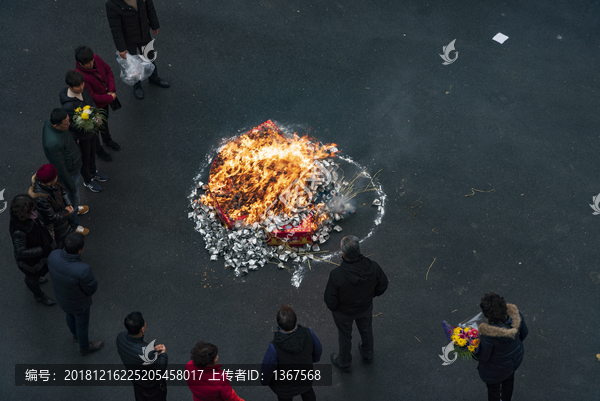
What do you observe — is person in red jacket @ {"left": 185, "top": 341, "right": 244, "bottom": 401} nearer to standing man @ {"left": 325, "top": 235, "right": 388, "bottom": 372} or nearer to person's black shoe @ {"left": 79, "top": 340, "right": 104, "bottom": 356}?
standing man @ {"left": 325, "top": 235, "right": 388, "bottom": 372}

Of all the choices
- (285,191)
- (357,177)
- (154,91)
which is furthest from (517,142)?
(154,91)

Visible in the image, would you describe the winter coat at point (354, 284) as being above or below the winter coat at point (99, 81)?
below

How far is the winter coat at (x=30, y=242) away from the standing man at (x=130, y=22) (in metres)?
3.53

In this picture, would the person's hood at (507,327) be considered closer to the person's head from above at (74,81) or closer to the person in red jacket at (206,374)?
the person in red jacket at (206,374)

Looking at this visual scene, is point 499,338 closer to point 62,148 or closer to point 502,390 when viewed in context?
point 502,390

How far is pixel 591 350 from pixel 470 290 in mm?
1677

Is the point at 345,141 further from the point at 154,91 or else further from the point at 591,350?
the point at 591,350

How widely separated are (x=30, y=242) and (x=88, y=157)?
2.01 m

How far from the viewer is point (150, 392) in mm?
5699

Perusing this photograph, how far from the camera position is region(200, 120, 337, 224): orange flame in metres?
7.80

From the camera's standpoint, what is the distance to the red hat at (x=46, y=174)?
6.45 meters

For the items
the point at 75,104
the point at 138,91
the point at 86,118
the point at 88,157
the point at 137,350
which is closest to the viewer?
the point at 137,350

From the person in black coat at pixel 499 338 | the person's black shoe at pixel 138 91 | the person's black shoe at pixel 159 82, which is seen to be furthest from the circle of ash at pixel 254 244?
the person in black coat at pixel 499 338

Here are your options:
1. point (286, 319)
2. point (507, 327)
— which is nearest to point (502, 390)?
point (507, 327)
